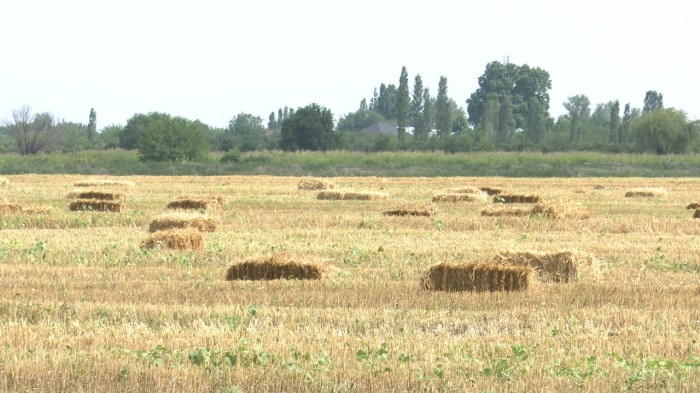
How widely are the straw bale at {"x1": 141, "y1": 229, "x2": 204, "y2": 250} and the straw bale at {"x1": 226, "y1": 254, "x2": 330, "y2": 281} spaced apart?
370 cm

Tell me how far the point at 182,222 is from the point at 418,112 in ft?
310

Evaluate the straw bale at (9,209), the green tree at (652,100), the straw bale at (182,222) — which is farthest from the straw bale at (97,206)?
the green tree at (652,100)

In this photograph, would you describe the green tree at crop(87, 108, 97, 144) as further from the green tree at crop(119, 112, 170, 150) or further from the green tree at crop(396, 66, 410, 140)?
the green tree at crop(396, 66, 410, 140)

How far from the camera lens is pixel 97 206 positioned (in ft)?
90.6

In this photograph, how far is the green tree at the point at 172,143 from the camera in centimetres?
7244

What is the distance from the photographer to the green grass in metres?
63.6

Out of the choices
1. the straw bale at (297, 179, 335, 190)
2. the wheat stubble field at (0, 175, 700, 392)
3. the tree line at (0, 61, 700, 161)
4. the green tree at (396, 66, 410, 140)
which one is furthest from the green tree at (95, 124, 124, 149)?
the wheat stubble field at (0, 175, 700, 392)

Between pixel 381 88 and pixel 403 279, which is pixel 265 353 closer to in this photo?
pixel 403 279

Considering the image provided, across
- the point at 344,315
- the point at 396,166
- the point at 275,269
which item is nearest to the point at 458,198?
the point at 275,269

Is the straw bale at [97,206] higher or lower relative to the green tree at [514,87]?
lower

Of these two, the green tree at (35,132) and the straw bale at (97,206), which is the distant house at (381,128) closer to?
the green tree at (35,132)

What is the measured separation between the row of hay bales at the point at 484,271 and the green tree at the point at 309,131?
74.8 m

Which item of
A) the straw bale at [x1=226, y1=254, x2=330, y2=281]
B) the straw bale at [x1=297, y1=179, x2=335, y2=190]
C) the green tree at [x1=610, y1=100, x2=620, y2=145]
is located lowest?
the straw bale at [x1=226, y1=254, x2=330, y2=281]

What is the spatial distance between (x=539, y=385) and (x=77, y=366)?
3.73 m
